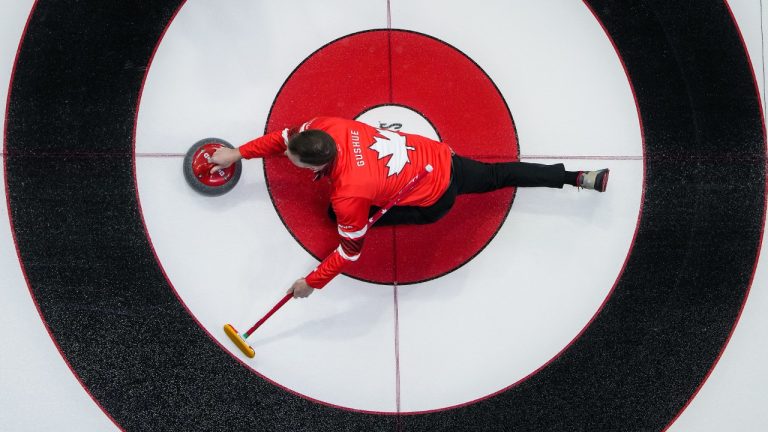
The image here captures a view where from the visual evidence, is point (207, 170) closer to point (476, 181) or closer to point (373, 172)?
point (373, 172)

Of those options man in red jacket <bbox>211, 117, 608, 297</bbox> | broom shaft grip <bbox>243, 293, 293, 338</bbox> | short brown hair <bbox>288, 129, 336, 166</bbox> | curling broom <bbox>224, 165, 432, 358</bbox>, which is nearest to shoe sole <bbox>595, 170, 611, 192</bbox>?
man in red jacket <bbox>211, 117, 608, 297</bbox>

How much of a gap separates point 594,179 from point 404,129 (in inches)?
38.2

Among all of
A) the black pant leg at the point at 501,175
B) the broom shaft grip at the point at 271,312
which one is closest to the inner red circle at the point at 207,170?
the broom shaft grip at the point at 271,312

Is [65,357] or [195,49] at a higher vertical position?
[195,49]

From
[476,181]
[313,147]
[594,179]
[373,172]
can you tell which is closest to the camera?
[313,147]

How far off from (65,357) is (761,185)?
3.63 metres

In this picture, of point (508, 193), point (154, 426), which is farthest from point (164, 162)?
point (508, 193)

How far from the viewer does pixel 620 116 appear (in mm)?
3199

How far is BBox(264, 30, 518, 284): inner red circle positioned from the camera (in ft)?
9.96

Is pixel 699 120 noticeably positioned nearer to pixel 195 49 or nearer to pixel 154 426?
pixel 195 49

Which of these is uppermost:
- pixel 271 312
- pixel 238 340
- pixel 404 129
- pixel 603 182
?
pixel 404 129

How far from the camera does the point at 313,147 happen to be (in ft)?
7.39

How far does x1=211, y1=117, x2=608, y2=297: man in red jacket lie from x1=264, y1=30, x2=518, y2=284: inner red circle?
6.6 inches

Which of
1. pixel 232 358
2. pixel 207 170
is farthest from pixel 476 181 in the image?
pixel 232 358
